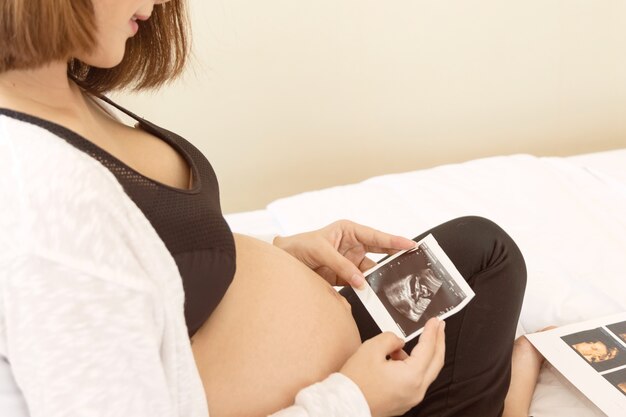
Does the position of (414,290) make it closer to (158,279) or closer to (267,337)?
(267,337)

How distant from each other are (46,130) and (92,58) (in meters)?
0.14

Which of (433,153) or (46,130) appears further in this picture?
(433,153)

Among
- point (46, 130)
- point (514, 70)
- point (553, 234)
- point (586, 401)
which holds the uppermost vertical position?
point (46, 130)

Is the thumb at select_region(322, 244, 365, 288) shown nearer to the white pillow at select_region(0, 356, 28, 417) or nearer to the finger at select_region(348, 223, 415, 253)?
the finger at select_region(348, 223, 415, 253)

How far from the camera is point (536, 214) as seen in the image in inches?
59.2

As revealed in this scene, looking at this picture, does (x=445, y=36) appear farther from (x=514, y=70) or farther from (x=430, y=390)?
(x=430, y=390)

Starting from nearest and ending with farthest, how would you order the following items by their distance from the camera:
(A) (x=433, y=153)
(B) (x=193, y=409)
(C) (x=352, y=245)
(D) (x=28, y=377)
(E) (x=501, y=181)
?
(D) (x=28, y=377), (B) (x=193, y=409), (C) (x=352, y=245), (E) (x=501, y=181), (A) (x=433, y=153)

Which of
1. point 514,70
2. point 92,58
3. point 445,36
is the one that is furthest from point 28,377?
point 514,70

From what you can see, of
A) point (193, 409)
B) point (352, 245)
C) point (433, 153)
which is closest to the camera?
point (193, 409)

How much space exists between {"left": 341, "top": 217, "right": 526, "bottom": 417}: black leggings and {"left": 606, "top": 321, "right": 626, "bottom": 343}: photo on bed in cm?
19

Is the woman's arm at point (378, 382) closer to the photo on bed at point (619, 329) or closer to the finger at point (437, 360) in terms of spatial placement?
the finger at point (437, 360)

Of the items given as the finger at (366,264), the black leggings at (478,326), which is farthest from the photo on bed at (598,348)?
the finger at (366,264)

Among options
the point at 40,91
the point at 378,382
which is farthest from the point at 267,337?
the point at 40,91

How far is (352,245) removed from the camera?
1.16 m
